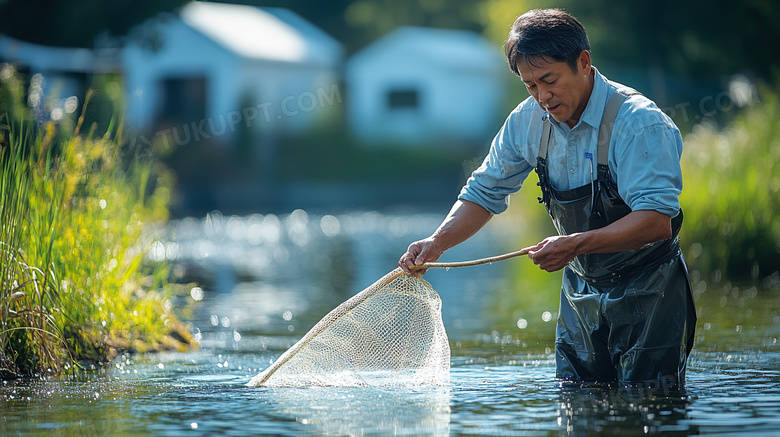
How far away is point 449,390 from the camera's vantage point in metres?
5.41

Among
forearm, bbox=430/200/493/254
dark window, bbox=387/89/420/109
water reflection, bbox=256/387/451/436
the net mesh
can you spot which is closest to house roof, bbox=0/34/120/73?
dark window, bbox=387/89/420/109

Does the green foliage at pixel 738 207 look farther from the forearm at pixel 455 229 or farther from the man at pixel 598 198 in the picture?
the forearm at pixel 455 229

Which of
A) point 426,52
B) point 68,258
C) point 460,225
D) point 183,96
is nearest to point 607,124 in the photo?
point 460,225

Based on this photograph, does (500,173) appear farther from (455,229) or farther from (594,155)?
(594,155)

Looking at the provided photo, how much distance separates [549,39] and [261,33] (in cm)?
3438

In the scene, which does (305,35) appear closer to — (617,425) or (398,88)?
(398,88)

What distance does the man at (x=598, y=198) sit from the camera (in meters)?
4.29

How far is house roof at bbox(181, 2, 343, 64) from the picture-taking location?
115 feet

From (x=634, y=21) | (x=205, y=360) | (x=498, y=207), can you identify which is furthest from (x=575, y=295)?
(x=634, y=21)

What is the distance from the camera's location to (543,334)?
8.02m

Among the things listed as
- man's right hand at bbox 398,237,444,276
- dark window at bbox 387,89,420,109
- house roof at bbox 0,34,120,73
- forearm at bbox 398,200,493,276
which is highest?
dark window at bbox 387,89,420,109

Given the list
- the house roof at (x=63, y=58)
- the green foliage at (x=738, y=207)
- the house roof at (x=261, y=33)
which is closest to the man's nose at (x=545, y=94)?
the green foliage at (x=738, y=207)

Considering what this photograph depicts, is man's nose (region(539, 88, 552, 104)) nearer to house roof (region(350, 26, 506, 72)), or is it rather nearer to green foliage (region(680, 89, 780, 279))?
green foliage (region(680, 89, 780, 279))

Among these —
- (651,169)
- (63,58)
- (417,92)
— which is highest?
(417,92)
